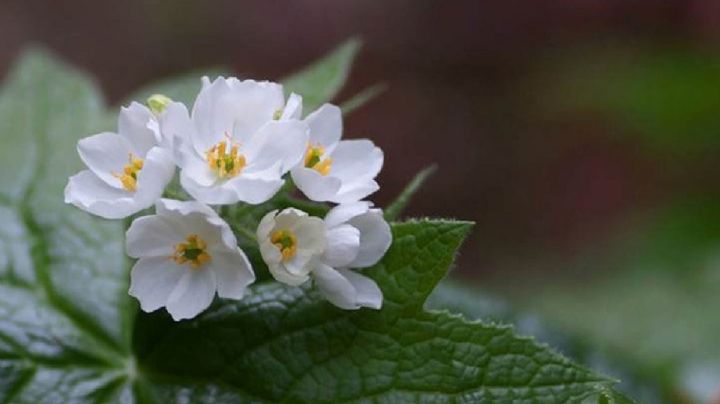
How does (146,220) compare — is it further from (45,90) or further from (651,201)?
(651,201)

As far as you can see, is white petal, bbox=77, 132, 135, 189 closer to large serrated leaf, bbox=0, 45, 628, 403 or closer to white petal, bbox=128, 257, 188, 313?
white petal, bbox=128, 257, 188, 313

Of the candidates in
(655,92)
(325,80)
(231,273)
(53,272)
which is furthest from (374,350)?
(655,92)

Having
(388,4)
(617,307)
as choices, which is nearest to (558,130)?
(388,4)

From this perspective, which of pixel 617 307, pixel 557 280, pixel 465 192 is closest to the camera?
pixel 617 307

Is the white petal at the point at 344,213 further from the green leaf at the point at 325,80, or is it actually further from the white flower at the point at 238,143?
the green leaf at the point at 325,80

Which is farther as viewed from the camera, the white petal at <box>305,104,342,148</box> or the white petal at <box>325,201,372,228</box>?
the white petal at <box>305,104,342,148</box>

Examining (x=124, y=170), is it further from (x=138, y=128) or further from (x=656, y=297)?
(x=656, y=297)

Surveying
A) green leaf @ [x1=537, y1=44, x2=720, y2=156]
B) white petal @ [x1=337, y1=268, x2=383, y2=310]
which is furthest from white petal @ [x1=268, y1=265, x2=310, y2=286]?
green leaf @ [x1=537, y1=44, x2=720, y2=156]
